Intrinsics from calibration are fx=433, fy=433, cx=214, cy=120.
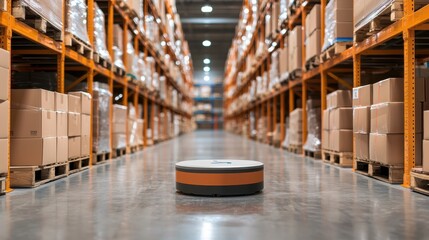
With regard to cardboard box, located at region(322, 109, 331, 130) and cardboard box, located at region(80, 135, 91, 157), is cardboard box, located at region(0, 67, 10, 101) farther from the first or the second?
cardboard box, located at region(322, 109, 331, 130)

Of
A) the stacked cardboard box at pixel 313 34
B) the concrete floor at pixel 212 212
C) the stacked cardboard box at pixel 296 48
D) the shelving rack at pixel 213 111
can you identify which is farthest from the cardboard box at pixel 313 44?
the shelving rack at pixel 213 111

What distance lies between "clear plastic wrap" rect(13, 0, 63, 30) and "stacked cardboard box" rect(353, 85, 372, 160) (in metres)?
3.89

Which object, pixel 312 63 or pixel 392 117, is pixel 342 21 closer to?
pixel 312 63

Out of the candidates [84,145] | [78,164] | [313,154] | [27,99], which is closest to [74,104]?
[84,145]

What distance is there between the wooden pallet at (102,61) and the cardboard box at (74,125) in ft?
4.60

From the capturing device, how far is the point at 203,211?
3.22m

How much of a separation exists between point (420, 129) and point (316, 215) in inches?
87.0

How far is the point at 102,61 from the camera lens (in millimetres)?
7480

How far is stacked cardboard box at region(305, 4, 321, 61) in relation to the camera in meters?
7.44

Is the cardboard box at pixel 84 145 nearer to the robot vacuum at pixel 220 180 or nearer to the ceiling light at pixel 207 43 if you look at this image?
the robot vacuum at pixel 220 180

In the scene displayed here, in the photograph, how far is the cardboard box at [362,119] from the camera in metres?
5.36

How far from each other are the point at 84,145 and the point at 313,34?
429 centimetres

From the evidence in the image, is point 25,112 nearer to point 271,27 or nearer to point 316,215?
point 316,215

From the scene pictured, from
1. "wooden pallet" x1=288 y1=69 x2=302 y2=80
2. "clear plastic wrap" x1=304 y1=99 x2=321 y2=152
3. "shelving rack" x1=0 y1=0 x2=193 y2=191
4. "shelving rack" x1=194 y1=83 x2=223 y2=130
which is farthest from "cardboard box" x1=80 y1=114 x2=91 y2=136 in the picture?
"shelving rack" x1=194 y1=83 x2=223 y2=130
